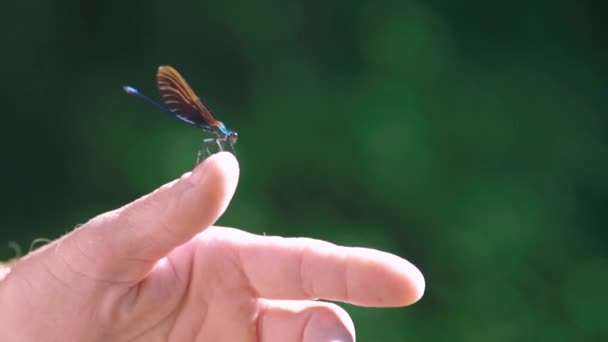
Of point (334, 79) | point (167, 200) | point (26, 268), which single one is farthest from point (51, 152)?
point (167, 200)

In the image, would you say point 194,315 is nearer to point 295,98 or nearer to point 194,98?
point 194,98

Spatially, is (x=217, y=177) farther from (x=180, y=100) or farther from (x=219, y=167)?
(x=180, y=100)

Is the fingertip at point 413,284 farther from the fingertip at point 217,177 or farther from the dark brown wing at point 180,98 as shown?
the dark brown wing at point 180,98

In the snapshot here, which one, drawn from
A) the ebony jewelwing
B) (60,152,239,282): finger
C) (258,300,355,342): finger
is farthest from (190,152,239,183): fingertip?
(258,300,355,342): finger

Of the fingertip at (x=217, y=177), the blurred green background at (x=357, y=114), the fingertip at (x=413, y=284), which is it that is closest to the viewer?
the fingertip at (x=217, y=177)

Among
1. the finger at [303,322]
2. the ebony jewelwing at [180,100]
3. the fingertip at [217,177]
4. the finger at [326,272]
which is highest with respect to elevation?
the ebony jewelwing at [180,100]

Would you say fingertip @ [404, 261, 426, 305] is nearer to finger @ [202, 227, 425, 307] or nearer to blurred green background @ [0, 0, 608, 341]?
finger @ [202, 227, 425, 307]

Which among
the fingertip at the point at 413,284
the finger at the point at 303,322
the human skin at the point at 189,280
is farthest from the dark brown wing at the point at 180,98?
the fingertip at the point at 413,284
